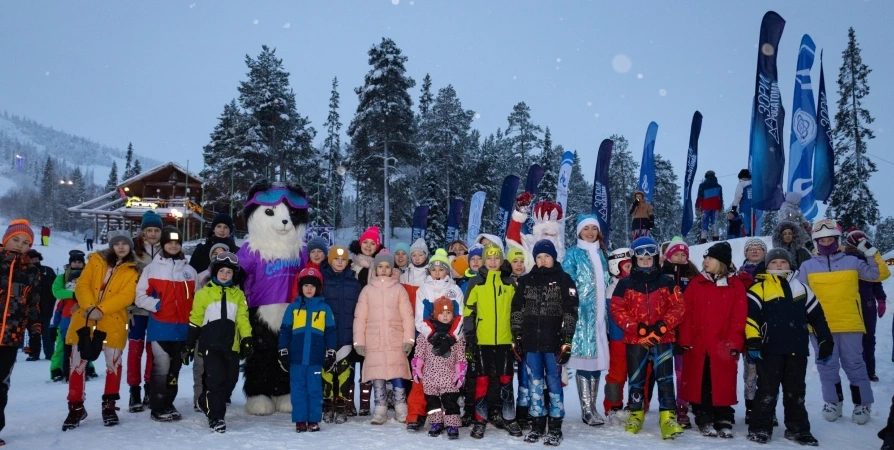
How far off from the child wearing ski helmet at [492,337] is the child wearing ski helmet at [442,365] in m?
0.16

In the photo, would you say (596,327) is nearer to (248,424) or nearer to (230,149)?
(248,424)

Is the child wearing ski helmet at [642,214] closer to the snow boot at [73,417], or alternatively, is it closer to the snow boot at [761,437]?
the snow boot at [761,437]

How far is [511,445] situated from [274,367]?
266 cm

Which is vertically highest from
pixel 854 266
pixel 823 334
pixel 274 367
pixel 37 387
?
pixel 854 266

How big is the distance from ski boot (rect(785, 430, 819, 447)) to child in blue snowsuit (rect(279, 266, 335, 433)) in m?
4.24

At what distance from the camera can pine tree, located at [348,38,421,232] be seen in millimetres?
30844

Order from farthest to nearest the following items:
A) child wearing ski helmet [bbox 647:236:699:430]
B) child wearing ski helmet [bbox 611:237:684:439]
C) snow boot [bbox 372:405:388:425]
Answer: child wearing ski helmet [bbox 647:236:699:430], snow boot [bbox 372:405:388:425], child wearing ski helmet [bbox 611:237:684:439]

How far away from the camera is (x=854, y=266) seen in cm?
603

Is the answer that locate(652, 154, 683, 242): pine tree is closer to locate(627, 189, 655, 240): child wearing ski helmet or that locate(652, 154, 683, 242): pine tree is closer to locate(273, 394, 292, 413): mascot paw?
locate(627, 189, 655, 240): child wearing ski helmet

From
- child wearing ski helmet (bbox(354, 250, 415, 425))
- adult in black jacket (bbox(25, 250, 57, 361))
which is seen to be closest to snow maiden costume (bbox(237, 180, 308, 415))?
child wearing ski helmet (bbox(354, 250, 415, 425))

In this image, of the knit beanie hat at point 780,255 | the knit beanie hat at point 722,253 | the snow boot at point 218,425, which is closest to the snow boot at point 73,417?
the snow boot at point 218,425

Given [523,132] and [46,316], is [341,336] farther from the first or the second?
[523,132]

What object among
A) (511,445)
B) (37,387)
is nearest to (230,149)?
(37,387)

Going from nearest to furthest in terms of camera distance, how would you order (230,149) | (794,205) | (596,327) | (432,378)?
(432,378) → (596,327) → (794,205) → (230,149)
